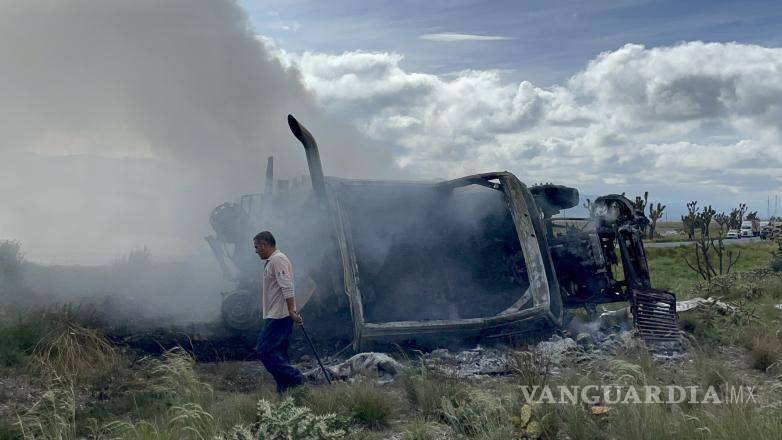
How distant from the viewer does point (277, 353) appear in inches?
255

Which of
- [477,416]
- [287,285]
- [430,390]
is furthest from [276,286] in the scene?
[477,416]

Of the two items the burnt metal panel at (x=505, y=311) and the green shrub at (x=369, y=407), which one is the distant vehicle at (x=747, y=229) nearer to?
the burnt metal panel at (x=505, y=311)

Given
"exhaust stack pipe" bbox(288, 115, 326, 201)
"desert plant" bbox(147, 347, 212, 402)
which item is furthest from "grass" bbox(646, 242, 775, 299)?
"desert plant" bbox(147, 347, 212, 402)

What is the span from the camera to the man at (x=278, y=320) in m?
6.42

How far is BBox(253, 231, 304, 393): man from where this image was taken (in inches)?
253

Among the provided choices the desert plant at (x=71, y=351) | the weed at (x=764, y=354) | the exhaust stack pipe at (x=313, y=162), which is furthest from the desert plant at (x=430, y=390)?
the weed at (x=764, y=354)

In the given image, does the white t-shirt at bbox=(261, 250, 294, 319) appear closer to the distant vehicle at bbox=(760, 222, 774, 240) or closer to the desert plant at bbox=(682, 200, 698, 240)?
the desert plant at bbox=(682, 200, 698, 240)

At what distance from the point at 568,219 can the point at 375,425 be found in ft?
17.4

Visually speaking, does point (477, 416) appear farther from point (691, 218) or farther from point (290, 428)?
point (691, 218)

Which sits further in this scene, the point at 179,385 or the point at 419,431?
the point at 179,385

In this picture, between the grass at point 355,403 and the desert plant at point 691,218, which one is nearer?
the grass at point 355,403

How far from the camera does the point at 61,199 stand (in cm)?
4381

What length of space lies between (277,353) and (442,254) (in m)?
4.01

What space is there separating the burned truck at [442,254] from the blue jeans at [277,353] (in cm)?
121
